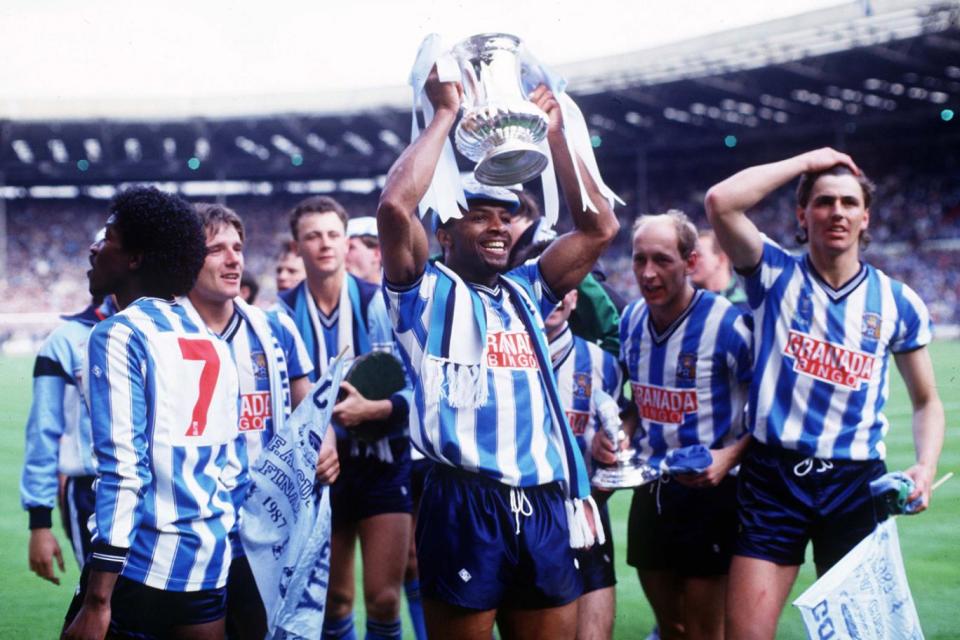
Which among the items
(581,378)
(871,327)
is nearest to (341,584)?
(581,378)

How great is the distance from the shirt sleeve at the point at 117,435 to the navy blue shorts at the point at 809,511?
1.81m

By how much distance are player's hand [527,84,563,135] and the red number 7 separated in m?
1.04

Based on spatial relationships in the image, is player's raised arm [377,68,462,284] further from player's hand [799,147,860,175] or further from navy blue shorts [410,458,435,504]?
navy blue shorts [410,458,435,504]

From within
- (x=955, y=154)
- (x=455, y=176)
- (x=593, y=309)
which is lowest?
(x=593, y=309)

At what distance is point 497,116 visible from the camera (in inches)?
83.2

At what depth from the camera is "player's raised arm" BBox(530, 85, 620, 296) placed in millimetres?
2473

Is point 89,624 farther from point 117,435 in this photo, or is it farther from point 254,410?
point 254,410

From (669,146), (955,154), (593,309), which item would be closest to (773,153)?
(669,146)

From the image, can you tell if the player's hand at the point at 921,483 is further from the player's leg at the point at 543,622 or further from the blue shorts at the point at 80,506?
the blue shorts at the point at 80,506

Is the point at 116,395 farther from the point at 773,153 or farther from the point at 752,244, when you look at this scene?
the point at 773,153

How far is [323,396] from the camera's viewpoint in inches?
102

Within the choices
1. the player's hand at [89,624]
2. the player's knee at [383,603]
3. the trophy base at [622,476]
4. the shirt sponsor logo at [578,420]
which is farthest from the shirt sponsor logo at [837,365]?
the player's hand at [89,624]

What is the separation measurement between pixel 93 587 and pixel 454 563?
84cm

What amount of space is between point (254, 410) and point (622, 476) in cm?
124
